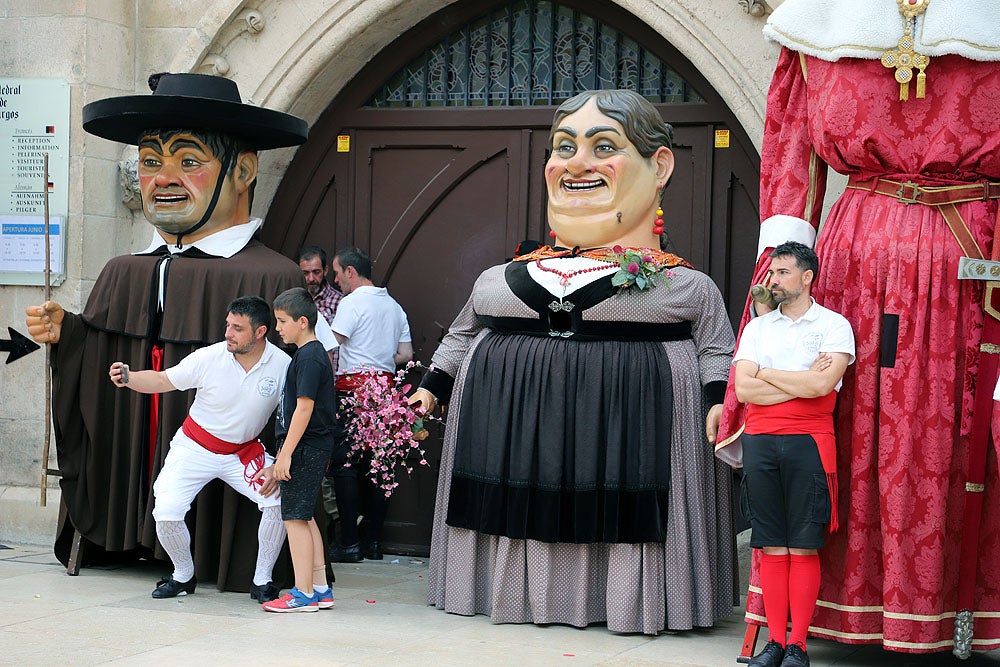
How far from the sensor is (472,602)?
5.67 metres

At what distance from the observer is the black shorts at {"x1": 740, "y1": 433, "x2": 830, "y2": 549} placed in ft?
15.2

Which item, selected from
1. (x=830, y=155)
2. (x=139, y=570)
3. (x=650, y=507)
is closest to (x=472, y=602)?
(x=650, y=507)

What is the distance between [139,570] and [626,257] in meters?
2.75

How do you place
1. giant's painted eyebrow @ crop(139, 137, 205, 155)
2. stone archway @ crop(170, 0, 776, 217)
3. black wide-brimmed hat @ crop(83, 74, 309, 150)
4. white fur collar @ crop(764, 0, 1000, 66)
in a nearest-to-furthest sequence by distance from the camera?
white fur collar @ crop(764, 0, 1000, 66) → black wide-brimmed hat @ crop(83, 74, 309, 150) → giant's painted eyebrow @ crop(139, 137, 205, 155) → stone archway @ crop(170, 0, 776, 217)

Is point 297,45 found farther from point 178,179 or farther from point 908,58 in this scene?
point 908,58

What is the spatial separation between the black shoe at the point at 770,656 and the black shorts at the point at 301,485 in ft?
6.10

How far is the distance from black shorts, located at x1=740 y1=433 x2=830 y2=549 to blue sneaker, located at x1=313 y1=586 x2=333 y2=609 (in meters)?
1.83

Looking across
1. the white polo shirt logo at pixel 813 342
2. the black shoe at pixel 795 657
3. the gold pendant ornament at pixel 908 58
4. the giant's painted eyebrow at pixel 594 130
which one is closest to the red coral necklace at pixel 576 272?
the giant's painted eyebrow at pixel 594 130

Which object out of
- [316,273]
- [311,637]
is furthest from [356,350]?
[311,637]

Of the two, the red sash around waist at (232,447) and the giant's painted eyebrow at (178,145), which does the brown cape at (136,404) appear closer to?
the red sash around waist at (232,447)

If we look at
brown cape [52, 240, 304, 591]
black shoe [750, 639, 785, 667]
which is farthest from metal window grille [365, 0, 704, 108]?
black shoe [750, 639, 785, 667]

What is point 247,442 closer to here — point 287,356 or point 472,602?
point 287,356

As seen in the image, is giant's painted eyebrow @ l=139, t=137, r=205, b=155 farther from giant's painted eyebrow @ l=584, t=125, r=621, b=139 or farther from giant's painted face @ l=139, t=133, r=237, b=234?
giant's painted eyebrow @ l=584, t=125, r=621, b=139

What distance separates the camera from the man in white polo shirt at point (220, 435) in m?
5.84
